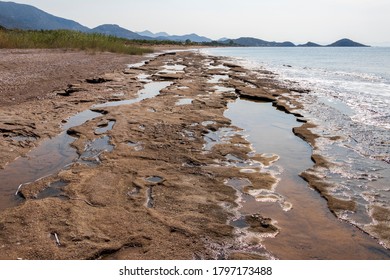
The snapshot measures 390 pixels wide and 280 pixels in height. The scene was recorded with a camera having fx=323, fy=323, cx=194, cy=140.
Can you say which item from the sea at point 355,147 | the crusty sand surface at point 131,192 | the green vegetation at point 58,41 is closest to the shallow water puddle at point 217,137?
the crusty sand surface at point 131,192

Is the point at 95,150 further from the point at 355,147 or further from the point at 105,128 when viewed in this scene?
the point at 355,147

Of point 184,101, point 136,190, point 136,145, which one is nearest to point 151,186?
point 136,190

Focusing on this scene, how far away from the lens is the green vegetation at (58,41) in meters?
27.2

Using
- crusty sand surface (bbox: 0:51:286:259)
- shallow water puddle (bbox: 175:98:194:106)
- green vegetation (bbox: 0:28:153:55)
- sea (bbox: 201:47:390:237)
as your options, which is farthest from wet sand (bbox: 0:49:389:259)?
green vegetation (bbox: 0:28:153:55)

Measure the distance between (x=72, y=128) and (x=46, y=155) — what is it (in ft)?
5.71

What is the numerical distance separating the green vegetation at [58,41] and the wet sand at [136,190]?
20904mm

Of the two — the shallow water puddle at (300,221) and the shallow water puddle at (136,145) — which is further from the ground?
the shallow water puddle at (136,145)

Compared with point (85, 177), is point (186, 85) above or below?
above

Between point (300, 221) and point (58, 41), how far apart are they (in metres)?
32.9

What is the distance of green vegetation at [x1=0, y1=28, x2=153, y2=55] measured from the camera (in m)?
27.2

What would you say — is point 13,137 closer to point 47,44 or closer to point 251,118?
point 251,118

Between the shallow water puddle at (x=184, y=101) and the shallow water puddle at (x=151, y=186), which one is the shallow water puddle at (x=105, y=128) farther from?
the shallow water puddle at (x=184, y=101)

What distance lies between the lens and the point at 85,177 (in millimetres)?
5312

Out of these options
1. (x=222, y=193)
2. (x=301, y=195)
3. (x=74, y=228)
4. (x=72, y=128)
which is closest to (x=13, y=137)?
(x=72, y=128)
